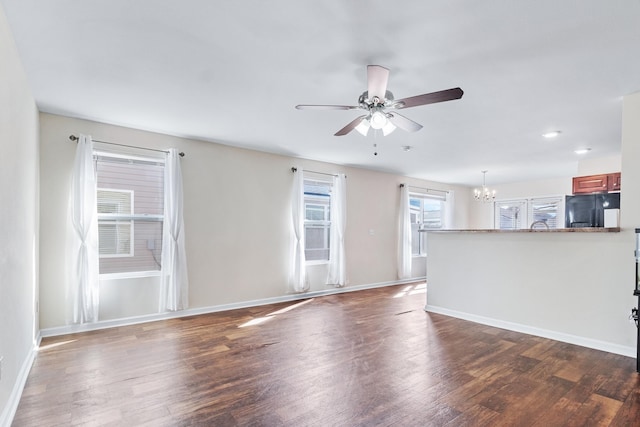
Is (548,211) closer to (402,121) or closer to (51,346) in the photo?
(402,121)

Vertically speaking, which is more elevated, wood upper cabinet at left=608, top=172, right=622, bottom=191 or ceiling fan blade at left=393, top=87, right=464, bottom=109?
ceiling fan blade at left=393, top=87, right=464, bottom=109

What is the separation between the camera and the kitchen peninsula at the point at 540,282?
3.30 metres

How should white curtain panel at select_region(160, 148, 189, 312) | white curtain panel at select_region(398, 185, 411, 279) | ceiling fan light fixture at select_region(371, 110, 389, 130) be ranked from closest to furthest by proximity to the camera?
ceiling fan light fixture at select_region(371, 110, 389, 130), white curtain panel at select_region(160, 148, 189, 312), white curtain panel at select_region(398, 185, 411, 279)

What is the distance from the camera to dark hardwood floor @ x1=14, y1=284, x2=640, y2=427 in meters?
2.15

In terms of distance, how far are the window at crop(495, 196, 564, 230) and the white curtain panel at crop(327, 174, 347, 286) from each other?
14.8 feet

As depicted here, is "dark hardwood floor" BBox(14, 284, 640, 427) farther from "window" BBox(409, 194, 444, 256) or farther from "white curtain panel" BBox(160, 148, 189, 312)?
"window" BBox(409, 194, 444, 256)

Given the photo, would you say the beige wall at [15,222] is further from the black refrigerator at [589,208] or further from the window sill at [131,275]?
the black refrigerator at [589,208]

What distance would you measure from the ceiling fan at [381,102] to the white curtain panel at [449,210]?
234 inches

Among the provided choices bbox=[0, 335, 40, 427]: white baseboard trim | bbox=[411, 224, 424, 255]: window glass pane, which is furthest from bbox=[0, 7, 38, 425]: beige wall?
bbox=[411, 224, 424, 255]: window glass pane

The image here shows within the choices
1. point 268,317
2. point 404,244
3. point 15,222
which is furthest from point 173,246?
point 404,244

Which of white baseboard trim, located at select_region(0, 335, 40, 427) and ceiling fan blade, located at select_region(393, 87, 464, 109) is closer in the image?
white baseboard trim, located at select_region(0, 335, 40, 427)

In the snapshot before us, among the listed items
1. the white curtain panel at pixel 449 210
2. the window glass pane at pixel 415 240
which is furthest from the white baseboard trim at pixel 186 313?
the white curtain panel at pixel 449 210

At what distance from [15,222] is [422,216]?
24.2ft

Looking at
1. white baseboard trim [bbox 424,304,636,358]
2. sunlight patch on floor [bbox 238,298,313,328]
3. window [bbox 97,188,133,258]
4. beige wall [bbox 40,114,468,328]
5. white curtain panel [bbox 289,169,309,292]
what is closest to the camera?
white baseboard trim [bbox 424,304,636,358]
